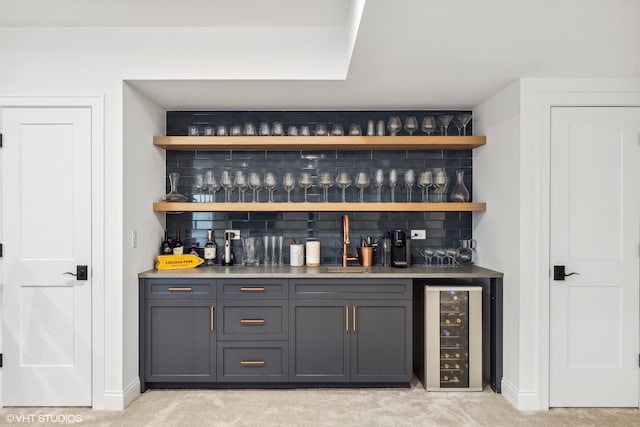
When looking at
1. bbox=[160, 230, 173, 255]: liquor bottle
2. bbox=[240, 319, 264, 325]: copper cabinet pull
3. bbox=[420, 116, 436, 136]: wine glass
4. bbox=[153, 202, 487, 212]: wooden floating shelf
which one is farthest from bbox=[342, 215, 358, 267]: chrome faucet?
bbox=[160, 230, 173, 255]: liquor bottle

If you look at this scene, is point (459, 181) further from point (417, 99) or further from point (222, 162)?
point (222, 162)

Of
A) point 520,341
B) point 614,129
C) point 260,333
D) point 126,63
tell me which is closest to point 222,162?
point 126,63

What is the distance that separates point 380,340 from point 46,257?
8.44ft

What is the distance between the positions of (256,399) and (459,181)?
2514mm

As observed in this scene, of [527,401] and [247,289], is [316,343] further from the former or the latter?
[527,401]

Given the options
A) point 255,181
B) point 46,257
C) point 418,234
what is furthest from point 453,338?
point 46,257

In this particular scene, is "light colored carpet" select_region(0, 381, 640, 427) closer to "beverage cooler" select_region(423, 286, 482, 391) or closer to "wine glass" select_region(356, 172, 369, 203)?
"beverage cooler" select_region(423, 286, 482, 391)

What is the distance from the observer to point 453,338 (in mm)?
3463

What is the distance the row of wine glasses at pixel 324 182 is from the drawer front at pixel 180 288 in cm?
90

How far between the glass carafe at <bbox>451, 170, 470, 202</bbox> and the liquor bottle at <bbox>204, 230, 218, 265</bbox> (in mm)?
2213

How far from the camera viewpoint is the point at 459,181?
3898 millimetres

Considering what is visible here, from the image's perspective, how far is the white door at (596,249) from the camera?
3104 mm

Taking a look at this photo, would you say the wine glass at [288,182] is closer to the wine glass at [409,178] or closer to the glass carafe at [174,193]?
the glass carafe at [174,193]

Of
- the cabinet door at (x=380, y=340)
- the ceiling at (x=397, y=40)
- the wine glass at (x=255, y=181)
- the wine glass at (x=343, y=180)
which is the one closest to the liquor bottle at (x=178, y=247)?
the wine glass at (x=255, y=181)
